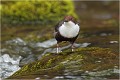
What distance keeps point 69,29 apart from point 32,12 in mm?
8792

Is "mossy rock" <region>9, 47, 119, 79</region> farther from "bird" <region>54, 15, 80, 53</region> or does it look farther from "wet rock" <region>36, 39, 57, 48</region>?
"wet rock" <region>36, 39, 57, 48</region>

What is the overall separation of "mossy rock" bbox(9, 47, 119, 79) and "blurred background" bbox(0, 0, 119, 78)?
4.92 ft

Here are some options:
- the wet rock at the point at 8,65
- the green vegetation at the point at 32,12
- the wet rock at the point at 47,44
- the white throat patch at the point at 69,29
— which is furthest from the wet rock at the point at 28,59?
the green vegetation at the point at 32,12

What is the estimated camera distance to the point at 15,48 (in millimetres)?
10930

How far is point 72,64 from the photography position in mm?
6723

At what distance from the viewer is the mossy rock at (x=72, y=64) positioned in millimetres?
6328

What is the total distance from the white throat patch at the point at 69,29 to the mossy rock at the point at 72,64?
0.39 meters

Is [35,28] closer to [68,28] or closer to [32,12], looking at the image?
[32,12]

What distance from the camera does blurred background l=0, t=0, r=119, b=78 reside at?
412 inches

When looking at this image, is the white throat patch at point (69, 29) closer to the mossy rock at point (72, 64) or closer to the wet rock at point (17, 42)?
the mossy rock at point (72, 64)

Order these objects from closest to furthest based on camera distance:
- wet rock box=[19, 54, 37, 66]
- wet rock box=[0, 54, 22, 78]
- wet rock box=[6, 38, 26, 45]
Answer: wet rock box=[0, 54, 22, 78]
wet rock box=[19, 54, 37, 66]
wet rock box=[6, 38, 26, 45]

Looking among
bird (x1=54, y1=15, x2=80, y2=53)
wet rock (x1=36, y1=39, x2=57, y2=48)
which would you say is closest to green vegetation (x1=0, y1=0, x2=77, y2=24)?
wet rock (x1=36, y1=39, x2=57, y2=48)

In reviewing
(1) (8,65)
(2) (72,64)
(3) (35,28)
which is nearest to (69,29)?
(2) (72,64)

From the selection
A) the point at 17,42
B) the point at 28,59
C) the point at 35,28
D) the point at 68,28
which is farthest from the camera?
the point at 35,28
